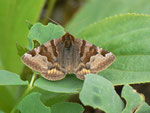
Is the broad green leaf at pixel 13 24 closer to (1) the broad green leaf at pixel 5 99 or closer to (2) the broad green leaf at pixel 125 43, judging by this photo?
(1) the broad green leaf at pixel 5 99

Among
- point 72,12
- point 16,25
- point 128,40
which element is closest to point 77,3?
point 72,12

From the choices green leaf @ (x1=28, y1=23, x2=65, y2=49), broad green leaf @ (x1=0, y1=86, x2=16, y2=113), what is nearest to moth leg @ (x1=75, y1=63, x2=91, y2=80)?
green leaf @ (x1=28, y1=23, x2=65, y2=49)

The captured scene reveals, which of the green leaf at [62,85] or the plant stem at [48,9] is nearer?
the green leaf at [62,85]

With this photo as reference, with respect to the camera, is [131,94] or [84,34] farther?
[84,34]

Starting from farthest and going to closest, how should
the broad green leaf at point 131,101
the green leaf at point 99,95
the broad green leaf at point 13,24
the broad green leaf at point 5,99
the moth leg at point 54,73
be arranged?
the broad green leaf at point 13,24, the broad green leaf at point 5,99, the moth leg at point 54,73, the broad green leaf at point 131,101, the green leaf at point 99,95

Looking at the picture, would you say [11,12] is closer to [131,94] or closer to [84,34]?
[84,34]

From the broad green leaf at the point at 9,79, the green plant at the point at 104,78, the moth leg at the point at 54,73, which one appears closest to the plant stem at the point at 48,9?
the green plant at the point at 104,78

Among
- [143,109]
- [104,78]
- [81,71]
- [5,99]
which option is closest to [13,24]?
[5,99]
